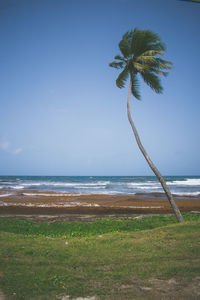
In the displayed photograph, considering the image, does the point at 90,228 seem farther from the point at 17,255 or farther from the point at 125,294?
the point at 125,294

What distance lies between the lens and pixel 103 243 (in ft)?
22.1

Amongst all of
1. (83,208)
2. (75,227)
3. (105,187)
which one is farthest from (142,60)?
(105,187)

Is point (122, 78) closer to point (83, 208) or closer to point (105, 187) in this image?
point (83, 208)

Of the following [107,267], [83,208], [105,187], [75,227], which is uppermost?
[107,267]

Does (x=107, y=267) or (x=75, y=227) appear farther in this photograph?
(x=75, y=227)

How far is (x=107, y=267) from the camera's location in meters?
4.70

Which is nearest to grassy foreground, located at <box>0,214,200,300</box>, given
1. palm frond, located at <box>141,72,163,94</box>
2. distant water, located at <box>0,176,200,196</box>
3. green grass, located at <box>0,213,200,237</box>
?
green grass, located at <box>0,213,200,237</box>

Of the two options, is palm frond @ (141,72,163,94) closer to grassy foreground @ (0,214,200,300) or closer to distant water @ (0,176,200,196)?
grassy foreground @ (0,214,200,300)

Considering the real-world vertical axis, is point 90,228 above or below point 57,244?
below

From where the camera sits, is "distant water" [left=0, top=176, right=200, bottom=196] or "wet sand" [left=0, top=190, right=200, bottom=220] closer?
"wet sand" [left=0, top=190, right=200, bottom=220]

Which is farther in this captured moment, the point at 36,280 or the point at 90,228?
the point at 90,228

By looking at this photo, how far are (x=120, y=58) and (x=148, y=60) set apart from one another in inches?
67.4

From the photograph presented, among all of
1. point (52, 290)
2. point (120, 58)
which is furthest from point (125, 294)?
point (120, 58)

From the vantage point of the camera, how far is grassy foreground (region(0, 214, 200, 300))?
3648 mm
